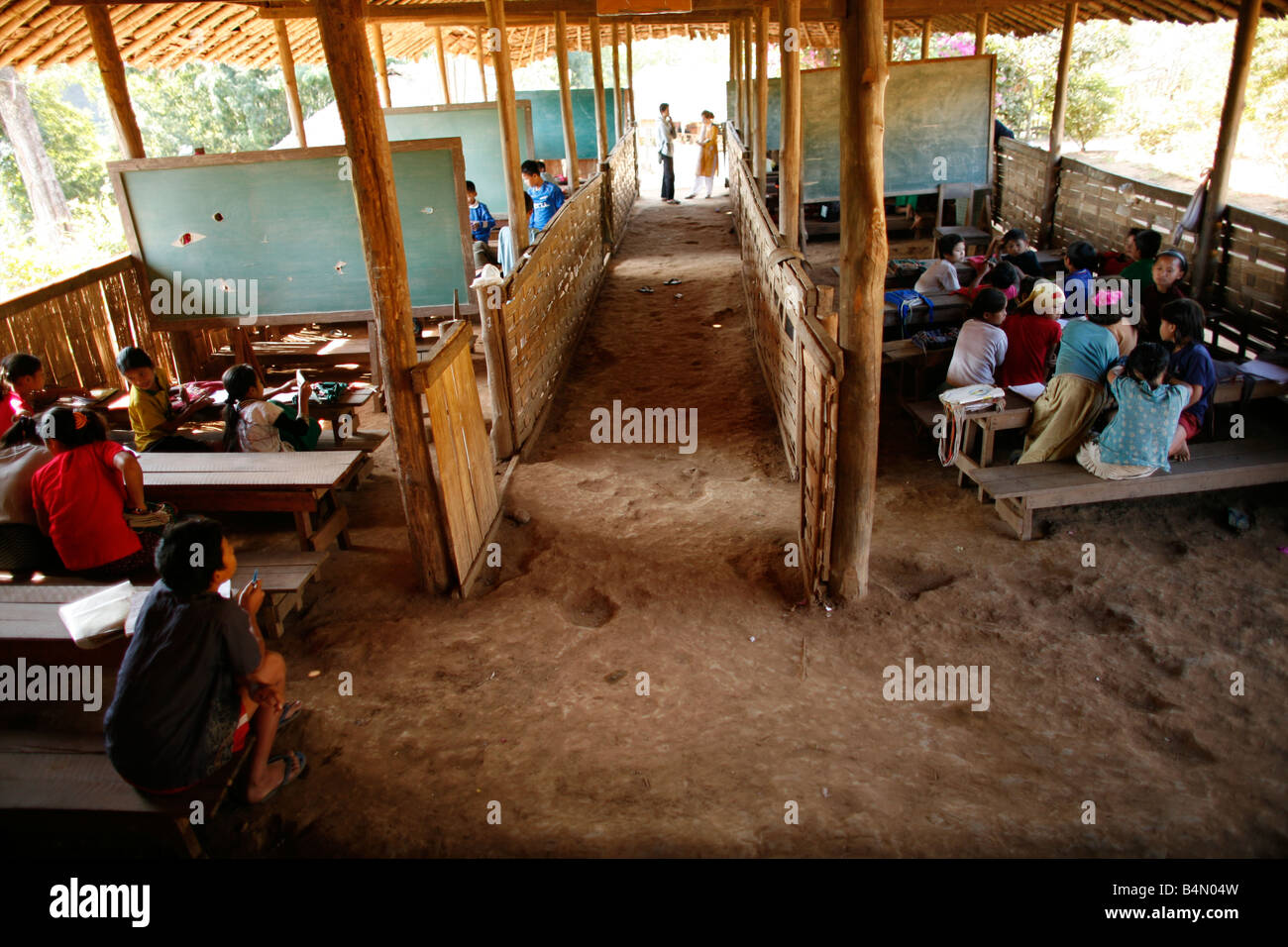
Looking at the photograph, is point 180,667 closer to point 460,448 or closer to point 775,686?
point 460,448

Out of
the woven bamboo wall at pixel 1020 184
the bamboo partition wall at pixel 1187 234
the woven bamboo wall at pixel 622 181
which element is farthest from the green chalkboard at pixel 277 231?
the woven bamboo wall at pixel 1020 184

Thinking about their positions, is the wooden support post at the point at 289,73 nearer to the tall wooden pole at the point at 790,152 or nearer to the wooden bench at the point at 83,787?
the tall wooden pole at the point at 790,152

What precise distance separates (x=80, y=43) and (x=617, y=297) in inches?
249

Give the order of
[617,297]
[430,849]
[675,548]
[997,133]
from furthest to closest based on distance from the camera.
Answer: [997,133]
[617,297]
[675,548]
[430,849]

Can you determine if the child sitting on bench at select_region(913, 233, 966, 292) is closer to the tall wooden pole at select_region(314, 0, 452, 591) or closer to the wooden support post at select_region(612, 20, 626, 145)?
the tall wooden pole at select_region(314, 0, 452, 591)

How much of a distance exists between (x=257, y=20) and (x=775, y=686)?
11062 mm

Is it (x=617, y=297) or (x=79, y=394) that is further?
(x=617, y=297)

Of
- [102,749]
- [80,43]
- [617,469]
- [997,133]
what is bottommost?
[617,469]

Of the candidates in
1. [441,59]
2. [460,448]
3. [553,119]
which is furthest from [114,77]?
[553,119]

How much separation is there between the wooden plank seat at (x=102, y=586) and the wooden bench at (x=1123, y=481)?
4.15 m

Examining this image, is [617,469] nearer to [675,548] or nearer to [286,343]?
[675,548]
